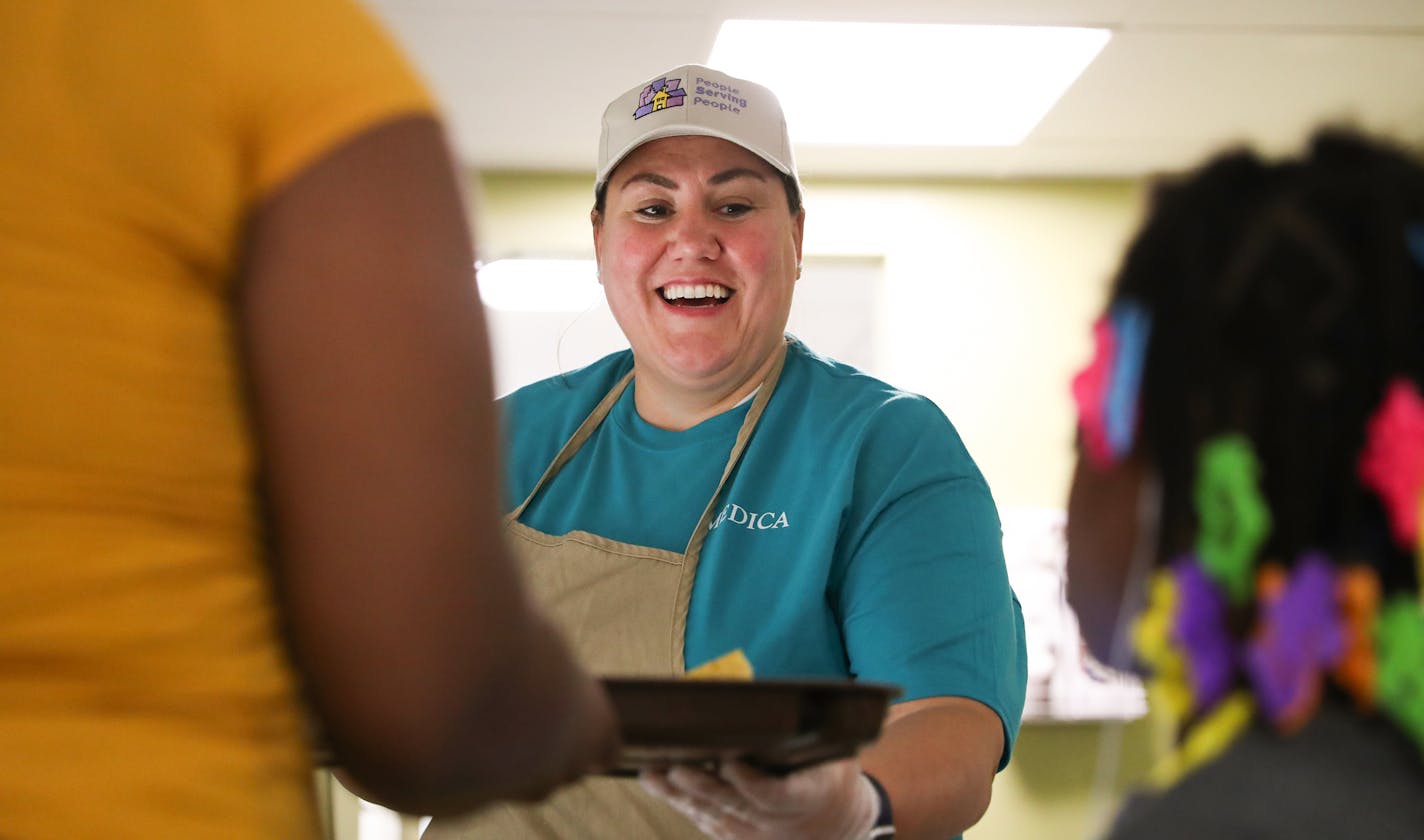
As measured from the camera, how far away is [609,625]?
140 centimetres

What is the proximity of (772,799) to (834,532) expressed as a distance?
1.24ft

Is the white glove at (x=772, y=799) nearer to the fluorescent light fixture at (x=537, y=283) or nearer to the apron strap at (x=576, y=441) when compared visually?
the apron strap at (x=576, y=441)

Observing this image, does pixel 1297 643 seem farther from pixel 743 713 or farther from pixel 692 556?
pixel 692 556

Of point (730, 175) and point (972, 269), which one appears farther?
point (972, 269)

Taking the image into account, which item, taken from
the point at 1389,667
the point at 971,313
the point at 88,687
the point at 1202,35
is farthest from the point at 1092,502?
the point at 971,313

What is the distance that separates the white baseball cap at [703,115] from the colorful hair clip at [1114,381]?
2.95 feet

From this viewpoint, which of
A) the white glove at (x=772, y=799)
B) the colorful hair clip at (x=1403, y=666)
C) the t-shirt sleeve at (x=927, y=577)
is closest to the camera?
the colorful hair clip at (x=1403, y=666)

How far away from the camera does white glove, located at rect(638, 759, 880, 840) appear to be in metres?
0.96

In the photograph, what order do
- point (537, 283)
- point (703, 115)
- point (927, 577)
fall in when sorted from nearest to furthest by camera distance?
point (927, 577)
point (703, 115)
point (537, 283)

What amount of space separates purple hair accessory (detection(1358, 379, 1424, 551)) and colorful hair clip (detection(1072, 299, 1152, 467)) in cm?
12

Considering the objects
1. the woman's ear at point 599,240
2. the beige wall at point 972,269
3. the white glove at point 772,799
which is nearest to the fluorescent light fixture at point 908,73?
the beige wall at point 972,269

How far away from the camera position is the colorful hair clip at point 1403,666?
63 centimetres

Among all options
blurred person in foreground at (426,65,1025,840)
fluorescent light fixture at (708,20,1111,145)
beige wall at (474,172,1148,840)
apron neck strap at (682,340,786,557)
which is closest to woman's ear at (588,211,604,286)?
blurred person in foreground at (426,65,1025,840)

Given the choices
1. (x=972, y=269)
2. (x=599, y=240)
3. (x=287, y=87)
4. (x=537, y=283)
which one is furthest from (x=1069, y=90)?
(x=287, y=87)
